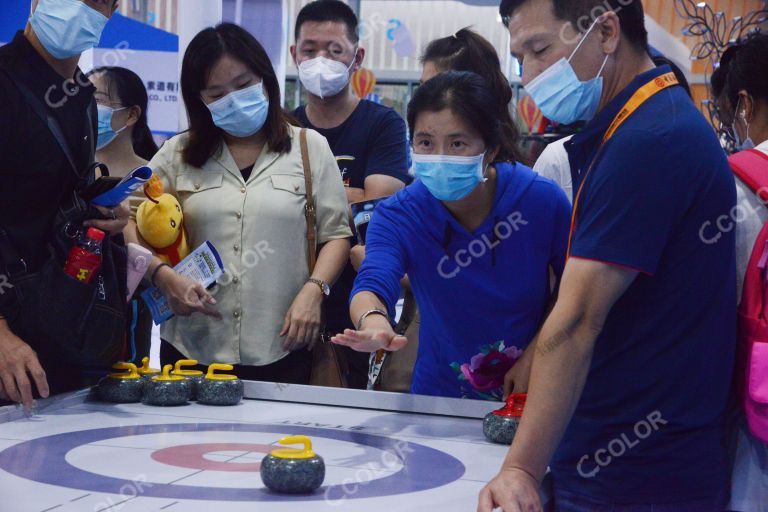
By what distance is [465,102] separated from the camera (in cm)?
237

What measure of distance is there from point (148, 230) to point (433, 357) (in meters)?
0.95

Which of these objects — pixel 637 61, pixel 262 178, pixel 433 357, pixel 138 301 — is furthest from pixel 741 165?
pixel 138 301

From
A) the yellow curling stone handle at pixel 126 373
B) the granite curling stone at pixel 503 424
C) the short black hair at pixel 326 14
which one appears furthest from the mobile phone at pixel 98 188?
the short black hair at pixel 326 14

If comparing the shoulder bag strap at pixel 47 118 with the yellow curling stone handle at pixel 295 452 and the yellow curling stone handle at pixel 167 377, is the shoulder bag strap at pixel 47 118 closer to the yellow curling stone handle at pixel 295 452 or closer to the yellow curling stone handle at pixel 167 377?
the yellow curling stone handle at pixel 167 377

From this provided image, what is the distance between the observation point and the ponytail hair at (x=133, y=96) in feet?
12.5

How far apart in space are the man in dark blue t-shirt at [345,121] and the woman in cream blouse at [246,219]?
272 mm

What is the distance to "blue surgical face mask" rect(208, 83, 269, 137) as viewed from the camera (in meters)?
2.85

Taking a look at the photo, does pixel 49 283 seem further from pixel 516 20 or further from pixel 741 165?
pixel 741 165

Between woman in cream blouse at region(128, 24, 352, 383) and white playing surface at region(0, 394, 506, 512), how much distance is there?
1.44 ft

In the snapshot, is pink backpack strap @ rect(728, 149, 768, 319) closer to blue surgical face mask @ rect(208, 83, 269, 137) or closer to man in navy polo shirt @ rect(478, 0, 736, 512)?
man in navy polo shirt @ rect(478, 0, 736, 512)

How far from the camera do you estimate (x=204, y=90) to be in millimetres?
2902

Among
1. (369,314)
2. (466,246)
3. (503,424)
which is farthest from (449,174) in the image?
(503,424)

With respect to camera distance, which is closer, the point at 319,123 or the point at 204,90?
the point at 204,90

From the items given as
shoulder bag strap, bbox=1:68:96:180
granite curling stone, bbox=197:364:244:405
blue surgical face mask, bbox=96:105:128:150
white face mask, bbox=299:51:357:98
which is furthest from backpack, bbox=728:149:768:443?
blue surgical face mask, bbox=96:105:128:150
